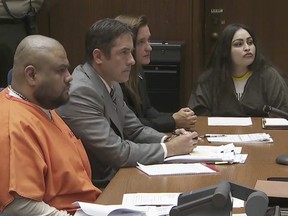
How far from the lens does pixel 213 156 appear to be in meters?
2.71

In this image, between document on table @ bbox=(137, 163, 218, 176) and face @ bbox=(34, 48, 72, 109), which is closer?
face @ bbox=(34, 48, 72, 109)

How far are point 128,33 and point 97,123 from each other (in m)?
0.50

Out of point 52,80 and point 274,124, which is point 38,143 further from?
point 274,124

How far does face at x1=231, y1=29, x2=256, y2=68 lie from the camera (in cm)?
424

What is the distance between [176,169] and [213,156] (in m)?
0.25

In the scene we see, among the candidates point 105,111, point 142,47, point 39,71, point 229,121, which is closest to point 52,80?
point 39,71

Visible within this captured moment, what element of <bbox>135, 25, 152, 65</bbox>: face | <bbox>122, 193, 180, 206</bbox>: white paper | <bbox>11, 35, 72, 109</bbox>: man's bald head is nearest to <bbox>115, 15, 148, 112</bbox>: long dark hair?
<bbox>135, 25, 152, 65</bbox>: face

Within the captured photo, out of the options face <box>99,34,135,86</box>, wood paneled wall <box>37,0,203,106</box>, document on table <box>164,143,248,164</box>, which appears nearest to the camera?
document on table <box>164,143,248,164</box>

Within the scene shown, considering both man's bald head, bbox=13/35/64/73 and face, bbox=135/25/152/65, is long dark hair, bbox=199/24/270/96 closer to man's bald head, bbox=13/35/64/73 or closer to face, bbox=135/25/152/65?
face, bbox=135/25/152/65

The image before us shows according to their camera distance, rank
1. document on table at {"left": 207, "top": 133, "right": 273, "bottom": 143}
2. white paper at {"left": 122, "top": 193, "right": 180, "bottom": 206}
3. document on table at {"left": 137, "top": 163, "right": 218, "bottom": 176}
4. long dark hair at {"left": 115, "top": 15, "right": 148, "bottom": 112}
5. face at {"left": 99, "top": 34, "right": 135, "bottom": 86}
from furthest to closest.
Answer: long dark hair at {"left": 115, "top": 15, "right": 148, "bottom": 112}, document on table at {"left": 207, "top": 133, "right": 273, "bottom": 143}, face at {"left": 99, "top": 34, "right": 135, "bottom": 86}, document on table at {"left": 137, "top": 163, "right": 218, "bottom": 176}, white paper at {"left": 122, "top": 193, "right": 180, "bottom": 206}

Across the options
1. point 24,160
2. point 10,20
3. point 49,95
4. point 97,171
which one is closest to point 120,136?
point 97,171

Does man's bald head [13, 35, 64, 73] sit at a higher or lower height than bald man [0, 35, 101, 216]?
higher

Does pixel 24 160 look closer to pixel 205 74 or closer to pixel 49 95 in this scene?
pixel 49 95

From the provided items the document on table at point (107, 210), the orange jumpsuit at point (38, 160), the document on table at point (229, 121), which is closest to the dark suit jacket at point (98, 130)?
the orange jumpsuit at point (38, 160)
